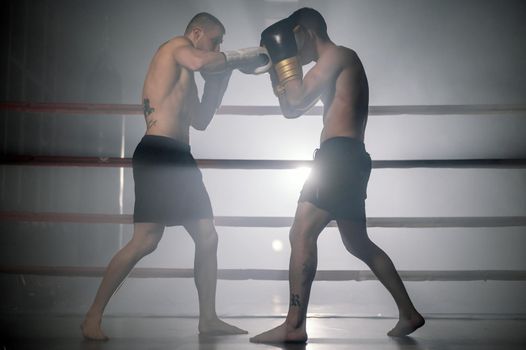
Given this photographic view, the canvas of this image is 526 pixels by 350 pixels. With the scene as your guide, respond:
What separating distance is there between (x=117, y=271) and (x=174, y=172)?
39cm

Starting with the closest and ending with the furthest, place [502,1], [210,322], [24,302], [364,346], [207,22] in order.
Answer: [364,346] → [210,322] → [207,22] → [24,302] → [502,1]

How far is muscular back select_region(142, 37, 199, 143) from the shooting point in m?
1.93

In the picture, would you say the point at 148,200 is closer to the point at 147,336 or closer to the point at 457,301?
the point at 147,336

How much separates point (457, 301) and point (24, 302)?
2.64 metres

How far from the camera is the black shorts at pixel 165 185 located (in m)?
1.87

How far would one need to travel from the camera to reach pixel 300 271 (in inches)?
68.5

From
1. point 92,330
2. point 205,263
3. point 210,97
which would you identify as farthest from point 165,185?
point 92,330

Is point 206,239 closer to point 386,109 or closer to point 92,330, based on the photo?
point 92,330

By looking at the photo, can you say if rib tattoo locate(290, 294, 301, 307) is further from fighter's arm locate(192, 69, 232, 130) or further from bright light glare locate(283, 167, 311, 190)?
bright light glare locate(283, 167, 311, 190)

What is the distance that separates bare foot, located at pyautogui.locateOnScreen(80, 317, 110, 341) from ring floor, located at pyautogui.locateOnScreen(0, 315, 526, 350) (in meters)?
0.03

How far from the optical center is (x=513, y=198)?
17.0 ft

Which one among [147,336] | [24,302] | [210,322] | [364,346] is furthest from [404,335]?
[24,302]

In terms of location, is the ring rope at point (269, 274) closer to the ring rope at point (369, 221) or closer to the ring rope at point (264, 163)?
the ring rope at point (369, 221)

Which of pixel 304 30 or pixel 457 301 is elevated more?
pixel 304 30
